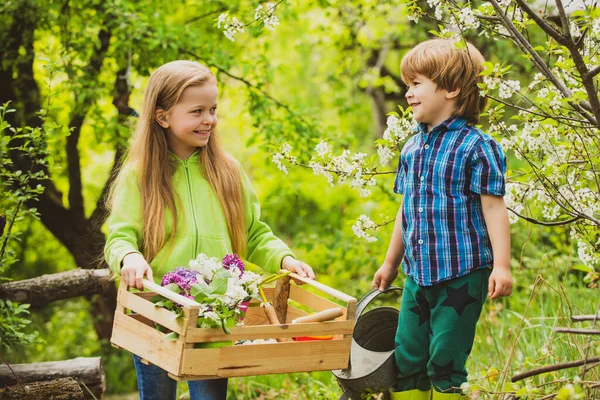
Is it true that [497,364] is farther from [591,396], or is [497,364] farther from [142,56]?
[142,56]

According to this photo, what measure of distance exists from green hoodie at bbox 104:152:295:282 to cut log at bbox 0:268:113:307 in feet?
4.91

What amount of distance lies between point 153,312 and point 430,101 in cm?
124

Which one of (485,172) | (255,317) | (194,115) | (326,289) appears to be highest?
(194,115)

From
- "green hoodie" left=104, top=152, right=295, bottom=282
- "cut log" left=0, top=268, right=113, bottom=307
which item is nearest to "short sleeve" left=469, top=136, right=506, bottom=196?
"green hoodie" left=104, top=152, right=295, bottom=282

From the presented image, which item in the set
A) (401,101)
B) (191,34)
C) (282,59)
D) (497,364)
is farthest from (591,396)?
(282,59)

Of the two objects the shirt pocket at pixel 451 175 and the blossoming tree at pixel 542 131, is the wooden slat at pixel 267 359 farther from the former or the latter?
the blossoming tree at pixel 542 131

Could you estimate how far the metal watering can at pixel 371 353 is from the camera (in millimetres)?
2773

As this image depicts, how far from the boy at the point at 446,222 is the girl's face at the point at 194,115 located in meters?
0.73

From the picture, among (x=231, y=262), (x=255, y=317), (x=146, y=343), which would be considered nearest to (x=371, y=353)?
(x=255, y=317)

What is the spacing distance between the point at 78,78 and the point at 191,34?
75cm

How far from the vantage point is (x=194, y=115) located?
110 inches

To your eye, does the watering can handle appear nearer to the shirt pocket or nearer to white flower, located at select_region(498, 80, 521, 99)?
the shirt pocket

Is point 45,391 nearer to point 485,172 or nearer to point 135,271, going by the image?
point 135,271

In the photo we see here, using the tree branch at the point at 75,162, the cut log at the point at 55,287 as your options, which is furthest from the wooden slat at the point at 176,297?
the tree branch at the point at 75,162
